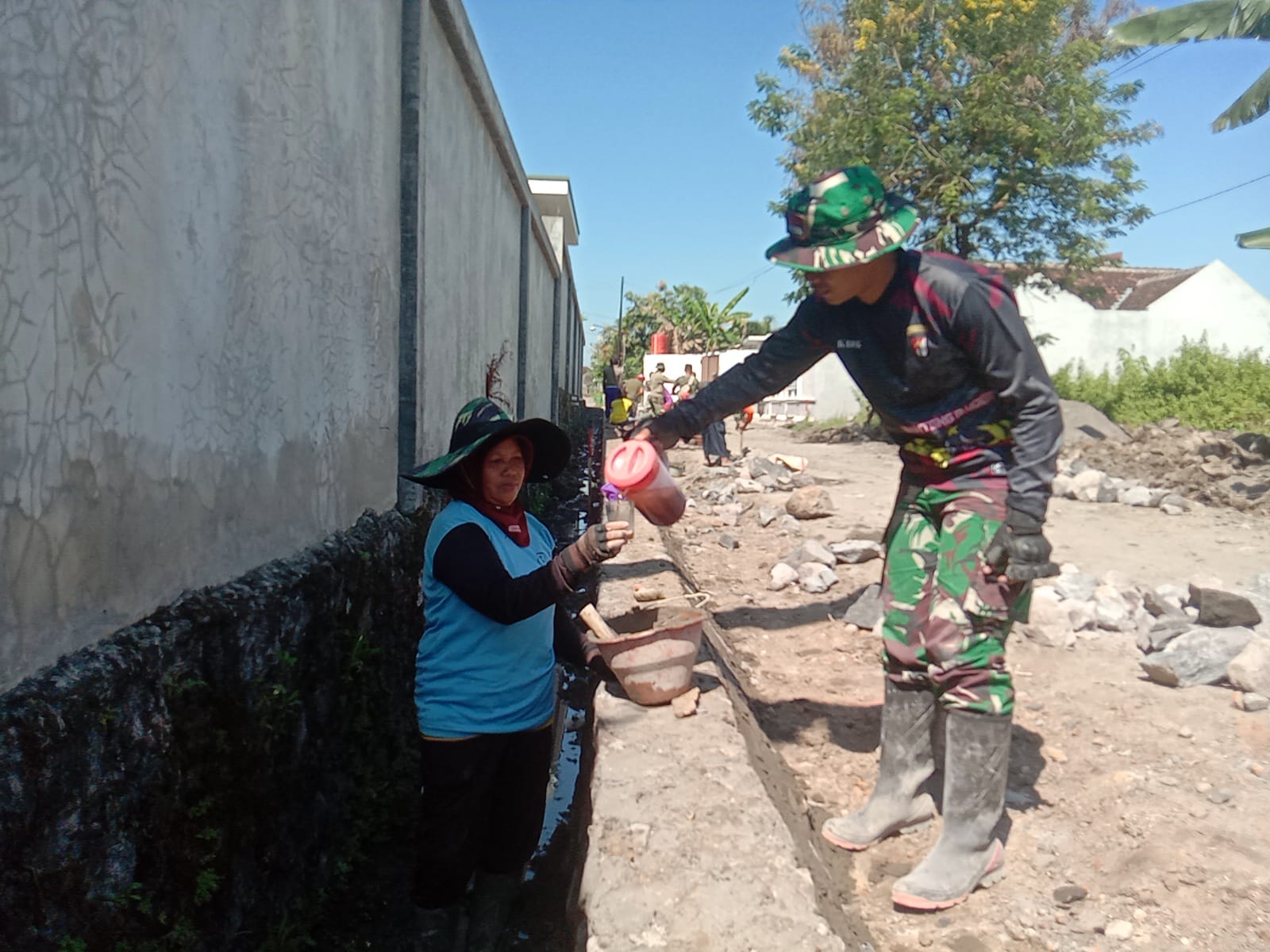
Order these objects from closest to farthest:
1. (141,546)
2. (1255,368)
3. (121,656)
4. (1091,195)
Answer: (121,656) → (141,546) → (1091,195) → (1255,368)

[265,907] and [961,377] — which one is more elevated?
[961,377]

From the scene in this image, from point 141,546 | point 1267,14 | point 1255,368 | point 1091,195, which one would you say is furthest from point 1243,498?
point 141,546

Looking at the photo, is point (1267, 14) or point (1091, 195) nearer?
point (1267, 14)

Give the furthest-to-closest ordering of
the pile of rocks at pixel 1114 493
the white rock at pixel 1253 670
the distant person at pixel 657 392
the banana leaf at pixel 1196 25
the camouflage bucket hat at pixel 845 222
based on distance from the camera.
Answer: the distant person at pixel 657 392 < the banana leaf at pixel 1196 25 < the pile of rocks at pixel 1114 493 < the white rock at pixel 1253 670 < the camouflage bucket hat at pixel 845 222

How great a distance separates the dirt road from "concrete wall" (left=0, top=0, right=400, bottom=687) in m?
1.97

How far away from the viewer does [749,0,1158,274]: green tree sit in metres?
16.2

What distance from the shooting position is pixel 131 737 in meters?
1.77

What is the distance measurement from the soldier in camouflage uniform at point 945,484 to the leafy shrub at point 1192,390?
16.6 metres

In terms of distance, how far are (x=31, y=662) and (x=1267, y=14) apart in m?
13.8

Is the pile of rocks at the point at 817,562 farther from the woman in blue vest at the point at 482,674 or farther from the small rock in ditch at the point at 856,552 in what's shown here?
the woman in blue vest at the point at 482,674

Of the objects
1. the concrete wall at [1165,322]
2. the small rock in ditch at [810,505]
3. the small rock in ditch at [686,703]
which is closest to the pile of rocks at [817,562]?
the small rock in ditch at [810,505]

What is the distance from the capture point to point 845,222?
2.66 metres

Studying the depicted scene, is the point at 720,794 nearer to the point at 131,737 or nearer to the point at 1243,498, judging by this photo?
the point at 131,737

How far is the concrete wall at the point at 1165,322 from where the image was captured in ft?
93.7
